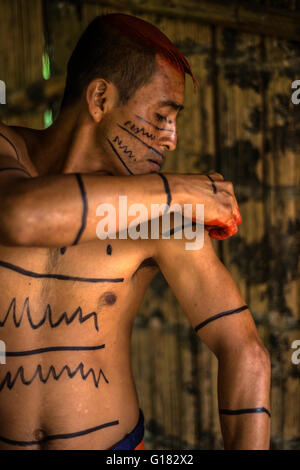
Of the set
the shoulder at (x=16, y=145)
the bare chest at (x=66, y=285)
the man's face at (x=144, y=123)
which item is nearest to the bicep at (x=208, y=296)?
the bare chest at (x=66, y=285)

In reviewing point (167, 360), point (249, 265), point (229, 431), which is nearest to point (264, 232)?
point (249, 265)

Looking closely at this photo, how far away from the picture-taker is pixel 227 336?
4.29 ft

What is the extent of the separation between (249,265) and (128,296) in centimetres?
85

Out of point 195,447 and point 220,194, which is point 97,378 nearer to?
point 220,194

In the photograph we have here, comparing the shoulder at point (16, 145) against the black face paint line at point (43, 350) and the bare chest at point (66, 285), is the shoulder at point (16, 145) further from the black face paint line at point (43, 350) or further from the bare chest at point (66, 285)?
the black face paint line at point (43, 350)

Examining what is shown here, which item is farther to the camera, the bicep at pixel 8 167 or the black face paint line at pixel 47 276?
the black face paint line at pixel 47 276

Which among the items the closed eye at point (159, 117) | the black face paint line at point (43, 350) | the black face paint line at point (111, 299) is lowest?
the black face paint line at point (43, 350)

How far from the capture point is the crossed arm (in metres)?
1.24

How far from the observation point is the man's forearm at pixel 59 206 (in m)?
1.01

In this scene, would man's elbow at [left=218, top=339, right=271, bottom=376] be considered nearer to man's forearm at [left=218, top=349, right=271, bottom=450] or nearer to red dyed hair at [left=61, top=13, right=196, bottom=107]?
man's forearm at [left=218, top=349, right=271, bottom=450]

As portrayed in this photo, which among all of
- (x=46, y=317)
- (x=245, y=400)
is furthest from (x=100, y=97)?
(x=245, y=400)

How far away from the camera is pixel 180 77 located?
1375 millimetres

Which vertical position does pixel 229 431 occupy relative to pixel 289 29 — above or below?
below

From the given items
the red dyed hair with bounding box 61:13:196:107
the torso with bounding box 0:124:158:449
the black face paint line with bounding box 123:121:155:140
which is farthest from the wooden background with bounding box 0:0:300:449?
the torso with bounding box 0:124:158:449
